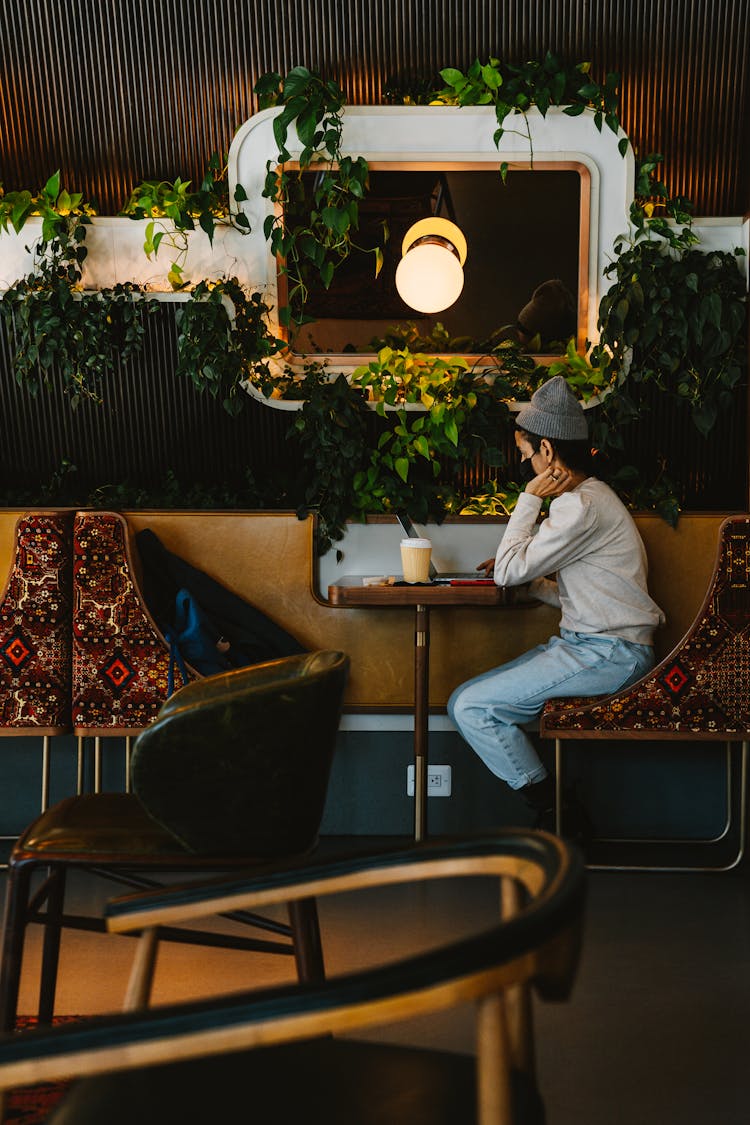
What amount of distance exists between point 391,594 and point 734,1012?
4.79 feet

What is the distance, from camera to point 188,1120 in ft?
3.57

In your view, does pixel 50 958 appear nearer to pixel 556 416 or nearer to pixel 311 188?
pixel 556 416

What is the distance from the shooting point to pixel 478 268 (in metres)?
4.00

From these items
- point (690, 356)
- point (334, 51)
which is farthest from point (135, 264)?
point (690, 356)

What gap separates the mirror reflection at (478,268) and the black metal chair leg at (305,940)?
2609 millimetres

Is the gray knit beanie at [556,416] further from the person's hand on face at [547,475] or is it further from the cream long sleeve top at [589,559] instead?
the cream long sleeve top at [589,559]

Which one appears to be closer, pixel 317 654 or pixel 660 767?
pixel 317 654

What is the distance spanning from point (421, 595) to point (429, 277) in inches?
50.4

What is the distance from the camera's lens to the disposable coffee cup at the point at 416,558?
10.8ft

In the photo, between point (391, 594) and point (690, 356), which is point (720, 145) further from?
point (391, 594)

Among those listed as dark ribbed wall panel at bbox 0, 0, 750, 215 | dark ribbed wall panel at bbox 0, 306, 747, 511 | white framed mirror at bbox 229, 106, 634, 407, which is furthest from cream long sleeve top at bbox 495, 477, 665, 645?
dark ribbed wall panel at bbox 0, 0, 750, 215

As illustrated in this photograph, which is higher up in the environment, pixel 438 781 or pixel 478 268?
pixel 478 268

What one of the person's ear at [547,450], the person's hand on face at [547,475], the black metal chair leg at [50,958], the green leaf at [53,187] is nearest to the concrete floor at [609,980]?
the black metal chair leg at [50,958]

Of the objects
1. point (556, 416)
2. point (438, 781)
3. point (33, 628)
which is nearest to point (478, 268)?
point (556, 416)
